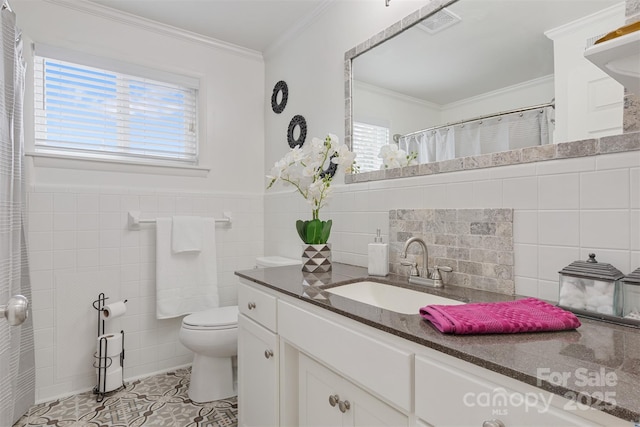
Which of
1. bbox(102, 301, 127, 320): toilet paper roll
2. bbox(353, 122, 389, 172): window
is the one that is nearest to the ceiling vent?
bbox(353, 122, 389, 172): window

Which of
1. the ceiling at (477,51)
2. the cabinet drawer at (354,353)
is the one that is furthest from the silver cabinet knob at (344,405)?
the ceiling at (477,51)

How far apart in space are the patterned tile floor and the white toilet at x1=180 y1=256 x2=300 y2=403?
0.21ft

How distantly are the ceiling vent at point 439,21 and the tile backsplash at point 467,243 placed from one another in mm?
781

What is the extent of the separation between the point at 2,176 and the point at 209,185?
123 cm

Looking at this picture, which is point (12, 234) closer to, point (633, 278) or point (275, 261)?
point (275, 261)

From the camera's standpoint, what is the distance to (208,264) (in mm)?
2455

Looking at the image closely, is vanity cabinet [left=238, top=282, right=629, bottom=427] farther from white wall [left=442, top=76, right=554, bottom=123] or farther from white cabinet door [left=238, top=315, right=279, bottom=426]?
white wall [left=442, top=76, right=554, bottom=123]

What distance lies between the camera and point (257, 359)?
1.47 meters

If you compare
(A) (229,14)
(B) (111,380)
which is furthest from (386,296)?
(A) (229,14)

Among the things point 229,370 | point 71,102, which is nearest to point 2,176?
point 71,102

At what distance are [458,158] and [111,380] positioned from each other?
230 cm

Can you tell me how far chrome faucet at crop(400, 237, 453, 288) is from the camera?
1.30m

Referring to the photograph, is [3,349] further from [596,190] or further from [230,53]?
[230,53]

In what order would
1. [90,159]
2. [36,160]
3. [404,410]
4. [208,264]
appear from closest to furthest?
[404,410] < [36,160] < [90,159] < [208,264]
